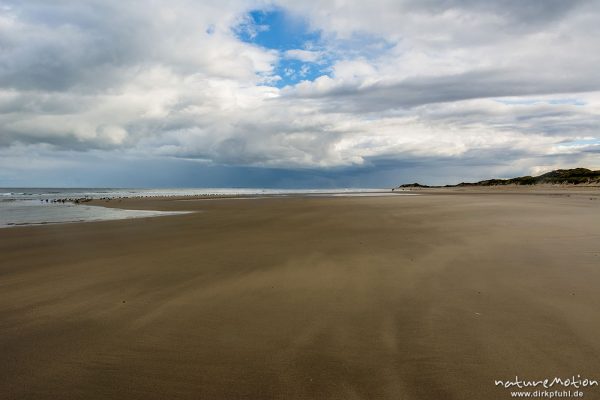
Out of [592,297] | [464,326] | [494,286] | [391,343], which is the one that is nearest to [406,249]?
[494,286]

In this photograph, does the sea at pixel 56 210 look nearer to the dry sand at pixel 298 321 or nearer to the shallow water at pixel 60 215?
the shallow water at pixel 60 215

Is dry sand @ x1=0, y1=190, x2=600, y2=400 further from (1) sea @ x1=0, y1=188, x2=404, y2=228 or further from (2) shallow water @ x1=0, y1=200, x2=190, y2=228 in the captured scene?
(1) sea @ x1=0, y1=188, x2=404, y2=228

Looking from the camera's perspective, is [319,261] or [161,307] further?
[319,261]

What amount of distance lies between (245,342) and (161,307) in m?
1.97

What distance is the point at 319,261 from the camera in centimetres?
903

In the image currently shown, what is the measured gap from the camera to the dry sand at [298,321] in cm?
370

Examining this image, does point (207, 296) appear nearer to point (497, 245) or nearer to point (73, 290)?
point (73, 290)

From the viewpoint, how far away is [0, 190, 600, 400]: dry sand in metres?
3.70

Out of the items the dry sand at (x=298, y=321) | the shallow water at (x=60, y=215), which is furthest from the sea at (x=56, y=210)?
the dry sand at (x=298, y=321)

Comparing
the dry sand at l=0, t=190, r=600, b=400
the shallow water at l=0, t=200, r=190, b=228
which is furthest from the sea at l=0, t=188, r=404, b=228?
the dry sand at l=0, t=190, r=600, b=400

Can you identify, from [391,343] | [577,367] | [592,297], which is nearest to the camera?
[577,367]

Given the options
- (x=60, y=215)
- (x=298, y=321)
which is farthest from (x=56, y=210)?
(x=298, y=321)

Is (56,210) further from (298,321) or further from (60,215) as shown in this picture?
(298,321)

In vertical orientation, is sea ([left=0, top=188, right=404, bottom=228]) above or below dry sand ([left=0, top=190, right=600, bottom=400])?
above
